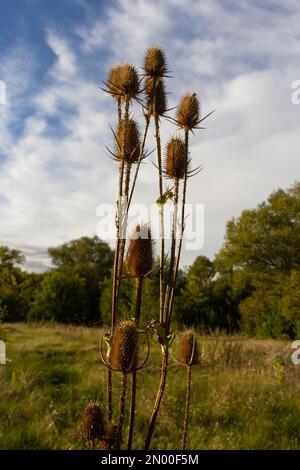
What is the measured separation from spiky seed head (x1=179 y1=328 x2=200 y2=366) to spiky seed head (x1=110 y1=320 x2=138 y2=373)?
18.1 inches

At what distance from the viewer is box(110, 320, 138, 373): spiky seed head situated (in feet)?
4.78

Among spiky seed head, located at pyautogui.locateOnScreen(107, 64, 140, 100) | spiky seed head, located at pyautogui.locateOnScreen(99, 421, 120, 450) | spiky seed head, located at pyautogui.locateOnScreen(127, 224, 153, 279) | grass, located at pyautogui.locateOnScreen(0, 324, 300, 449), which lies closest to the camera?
spiky seed head, located at pyautogui.locateOnScreen(99, 421, 120, 450)

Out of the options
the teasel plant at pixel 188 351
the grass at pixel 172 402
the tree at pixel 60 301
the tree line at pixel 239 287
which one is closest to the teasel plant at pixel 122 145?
the teasel plant at pixel 188 351

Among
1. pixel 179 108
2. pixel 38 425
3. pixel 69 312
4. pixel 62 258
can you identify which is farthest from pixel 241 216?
pixel 179 108

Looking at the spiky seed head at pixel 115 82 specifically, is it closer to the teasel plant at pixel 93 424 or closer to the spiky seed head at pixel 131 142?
the spiky seed head at pixel 131 142

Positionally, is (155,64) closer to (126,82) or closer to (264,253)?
(126,82)

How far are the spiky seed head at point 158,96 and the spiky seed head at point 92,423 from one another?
1098 mm

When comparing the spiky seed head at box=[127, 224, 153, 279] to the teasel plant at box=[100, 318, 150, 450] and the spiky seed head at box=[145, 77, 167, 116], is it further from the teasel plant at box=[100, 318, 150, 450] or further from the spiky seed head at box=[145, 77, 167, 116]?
the spiky seed head at box=[145, 77, 167, 116]

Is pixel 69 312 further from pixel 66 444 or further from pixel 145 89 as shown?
pixel 145 89

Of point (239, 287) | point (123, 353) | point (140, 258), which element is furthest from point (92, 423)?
point (239, 287)

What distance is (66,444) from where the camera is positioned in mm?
6105

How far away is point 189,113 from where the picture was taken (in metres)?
2.01

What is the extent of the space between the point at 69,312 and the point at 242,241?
44.5 feet

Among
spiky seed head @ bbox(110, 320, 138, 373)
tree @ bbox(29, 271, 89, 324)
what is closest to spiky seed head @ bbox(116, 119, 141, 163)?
spiky seed head @ bbox(110, 320, 138, 373)
